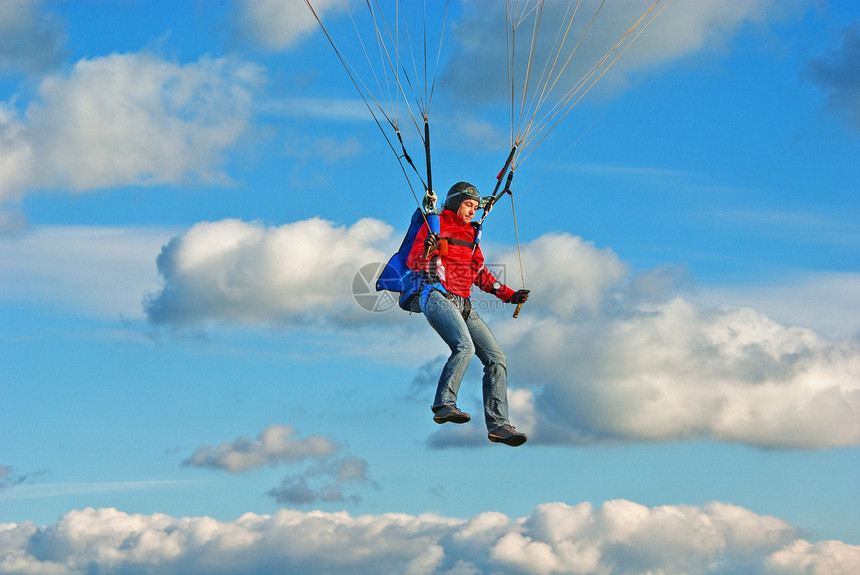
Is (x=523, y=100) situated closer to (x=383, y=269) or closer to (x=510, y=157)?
(x=510, y=157)

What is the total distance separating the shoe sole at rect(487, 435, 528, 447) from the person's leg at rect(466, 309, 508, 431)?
169 mm

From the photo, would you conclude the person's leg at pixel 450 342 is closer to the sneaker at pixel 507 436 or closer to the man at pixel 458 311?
the man at pixel 458 311

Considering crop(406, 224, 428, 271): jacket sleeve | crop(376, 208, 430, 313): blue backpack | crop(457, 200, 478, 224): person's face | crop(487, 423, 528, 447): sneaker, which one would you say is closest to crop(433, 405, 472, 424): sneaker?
crop(487, 423, 528, 447): sneaker

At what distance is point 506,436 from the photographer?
13734 millimetres

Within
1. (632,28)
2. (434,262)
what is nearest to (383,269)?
(434,262)

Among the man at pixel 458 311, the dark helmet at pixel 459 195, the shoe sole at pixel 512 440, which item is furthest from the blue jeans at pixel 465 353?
the dark helmet at pixel 459 195

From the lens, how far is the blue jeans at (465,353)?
1374 centimetres

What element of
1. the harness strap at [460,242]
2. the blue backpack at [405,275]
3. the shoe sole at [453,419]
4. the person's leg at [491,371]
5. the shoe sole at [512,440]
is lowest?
the shoe sole at [512,440]

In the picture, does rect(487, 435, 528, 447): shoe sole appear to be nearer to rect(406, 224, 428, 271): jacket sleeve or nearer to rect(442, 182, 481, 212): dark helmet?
rect(406, 224, 428, 271): jacket sleeve

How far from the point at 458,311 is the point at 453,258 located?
0.86 m

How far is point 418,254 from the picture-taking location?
1421cm

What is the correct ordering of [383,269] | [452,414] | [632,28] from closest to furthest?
[452,414] → [383,269] → [632,28]

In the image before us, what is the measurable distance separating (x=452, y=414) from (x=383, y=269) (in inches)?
101

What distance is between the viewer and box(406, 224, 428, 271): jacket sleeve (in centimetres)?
1415
